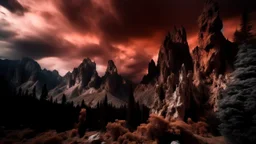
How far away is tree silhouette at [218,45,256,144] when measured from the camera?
50.8 feet

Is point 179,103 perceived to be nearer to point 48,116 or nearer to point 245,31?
point 245,31

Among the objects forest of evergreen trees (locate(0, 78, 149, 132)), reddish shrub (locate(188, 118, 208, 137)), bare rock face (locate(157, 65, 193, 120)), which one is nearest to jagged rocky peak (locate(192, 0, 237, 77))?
bare rock face (locate(157, 65, 193, 120))

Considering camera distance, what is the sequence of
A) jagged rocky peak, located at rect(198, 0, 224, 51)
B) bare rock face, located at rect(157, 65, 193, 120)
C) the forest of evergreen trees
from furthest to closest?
jagged rocky peak, located at rect(198, 0, 224, 51), the forest of evergreen trees, bare rock face, located at rect(157, 65, 193, 120)

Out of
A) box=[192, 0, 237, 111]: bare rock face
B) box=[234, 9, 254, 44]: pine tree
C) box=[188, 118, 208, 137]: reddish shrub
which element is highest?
box=[192, 0, 237, 111]: bare rock face

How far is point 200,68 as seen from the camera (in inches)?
4065

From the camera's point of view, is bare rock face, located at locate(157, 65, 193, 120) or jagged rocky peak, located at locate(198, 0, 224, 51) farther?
jagged rocky peak, located at locate(198, 0, 224, 51)

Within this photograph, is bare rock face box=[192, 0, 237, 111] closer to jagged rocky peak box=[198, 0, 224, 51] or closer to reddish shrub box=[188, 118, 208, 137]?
jagged rocky peak box=[198, 0, 224, 51]

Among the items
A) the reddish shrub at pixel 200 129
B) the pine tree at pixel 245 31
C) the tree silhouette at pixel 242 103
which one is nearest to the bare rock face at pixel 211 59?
the reddish shrub at pixel 200 129

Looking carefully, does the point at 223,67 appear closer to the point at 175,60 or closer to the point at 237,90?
the point at 237,90

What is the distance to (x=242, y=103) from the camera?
16.5m

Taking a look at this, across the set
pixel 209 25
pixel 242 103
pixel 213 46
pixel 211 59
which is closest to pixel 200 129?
pixel 242 103

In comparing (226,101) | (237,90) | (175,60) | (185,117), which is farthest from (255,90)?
(175,60)

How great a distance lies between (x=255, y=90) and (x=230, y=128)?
14.2 ft

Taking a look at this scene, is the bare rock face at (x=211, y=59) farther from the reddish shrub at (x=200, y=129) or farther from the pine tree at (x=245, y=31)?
the pine tree at (x=245, y=31)
